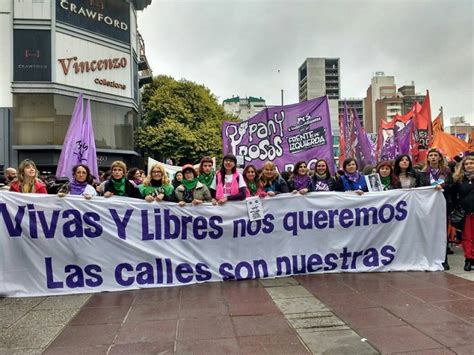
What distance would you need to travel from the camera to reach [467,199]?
6387 mm

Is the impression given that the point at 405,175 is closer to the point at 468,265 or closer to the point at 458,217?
the point at 458,217

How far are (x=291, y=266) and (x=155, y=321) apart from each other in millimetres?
2406

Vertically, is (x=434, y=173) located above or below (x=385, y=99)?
below

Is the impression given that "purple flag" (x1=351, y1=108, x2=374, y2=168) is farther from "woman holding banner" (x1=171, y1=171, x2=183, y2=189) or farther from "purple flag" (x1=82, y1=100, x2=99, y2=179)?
"purple flag" (x1=82, y1=100, x2=99, y2=179)

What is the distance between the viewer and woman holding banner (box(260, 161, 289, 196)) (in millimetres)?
6527

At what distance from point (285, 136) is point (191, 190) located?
2898 mm

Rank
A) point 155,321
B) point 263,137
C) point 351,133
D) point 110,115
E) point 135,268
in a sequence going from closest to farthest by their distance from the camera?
point 155,321
point 135,268
point 263,137
point 351,133
point 110,115

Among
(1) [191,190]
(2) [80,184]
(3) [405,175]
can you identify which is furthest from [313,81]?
(2) [80,184]

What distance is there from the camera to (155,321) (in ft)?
14.6

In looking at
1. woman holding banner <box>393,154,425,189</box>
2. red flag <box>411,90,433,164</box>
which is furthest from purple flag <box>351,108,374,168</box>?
woman holding banner <box>393,154,425,189</box>

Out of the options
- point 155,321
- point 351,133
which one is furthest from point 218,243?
point 351,133

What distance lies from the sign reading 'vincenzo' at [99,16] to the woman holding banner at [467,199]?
77.4 ft

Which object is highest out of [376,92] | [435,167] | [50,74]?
[376,92]

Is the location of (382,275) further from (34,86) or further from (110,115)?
(110,115)
